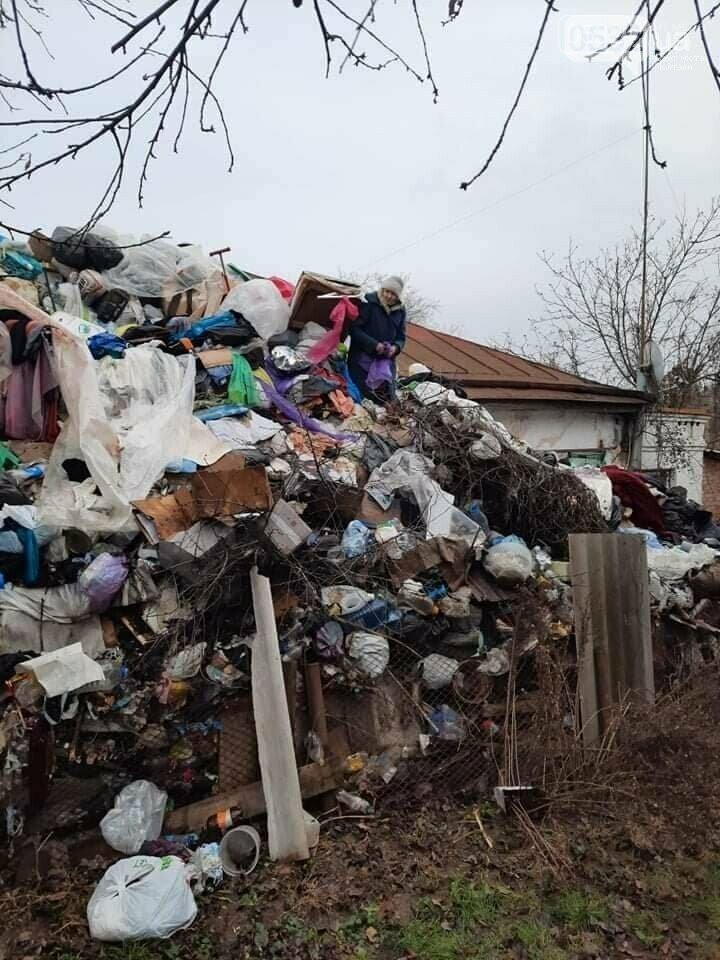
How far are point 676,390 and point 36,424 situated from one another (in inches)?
610

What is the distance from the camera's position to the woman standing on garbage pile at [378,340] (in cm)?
625

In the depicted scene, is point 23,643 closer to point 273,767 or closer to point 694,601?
Result: point 273,767

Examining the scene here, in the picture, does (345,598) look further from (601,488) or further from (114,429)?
(601,488)

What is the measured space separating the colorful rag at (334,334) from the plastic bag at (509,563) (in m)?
2.31

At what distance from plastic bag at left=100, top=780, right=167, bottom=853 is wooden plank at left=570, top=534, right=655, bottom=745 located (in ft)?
8.61

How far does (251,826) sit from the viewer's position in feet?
12.0

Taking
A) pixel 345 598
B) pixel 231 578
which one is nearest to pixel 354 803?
pixel 345 598

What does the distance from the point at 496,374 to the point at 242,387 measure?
4.95 metres

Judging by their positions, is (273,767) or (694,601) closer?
(273,767)

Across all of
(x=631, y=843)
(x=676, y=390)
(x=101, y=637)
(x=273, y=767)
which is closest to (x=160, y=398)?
(x=101, y=637)

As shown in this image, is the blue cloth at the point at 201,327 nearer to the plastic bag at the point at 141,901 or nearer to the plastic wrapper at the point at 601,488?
the plastic wrapper at the point at 601,488

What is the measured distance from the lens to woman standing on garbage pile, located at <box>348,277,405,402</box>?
20.5ft

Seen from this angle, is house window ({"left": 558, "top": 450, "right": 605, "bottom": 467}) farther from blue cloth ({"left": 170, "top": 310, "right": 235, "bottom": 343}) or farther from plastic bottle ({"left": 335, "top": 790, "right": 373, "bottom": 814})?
plastic bottle ({"left": 335, "top": 790, "right": 373, "bottom": 814})

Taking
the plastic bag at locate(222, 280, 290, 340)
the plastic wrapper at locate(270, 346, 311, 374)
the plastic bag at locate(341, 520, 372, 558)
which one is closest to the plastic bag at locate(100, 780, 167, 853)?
the plastic bag at locate(341, 520, 372, 558)
